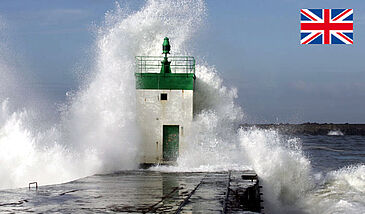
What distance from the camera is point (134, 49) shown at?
1984cm

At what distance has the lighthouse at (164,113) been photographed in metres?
17.8

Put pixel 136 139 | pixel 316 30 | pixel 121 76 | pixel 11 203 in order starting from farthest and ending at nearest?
pixel 121 76 < pixel 136 139 < pixel 316 30 < pixel 11 203

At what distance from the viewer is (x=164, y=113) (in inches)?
702

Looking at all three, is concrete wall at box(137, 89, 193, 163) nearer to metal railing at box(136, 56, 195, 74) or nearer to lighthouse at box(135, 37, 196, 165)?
lighthouse at box(135, 37, 196, 165)

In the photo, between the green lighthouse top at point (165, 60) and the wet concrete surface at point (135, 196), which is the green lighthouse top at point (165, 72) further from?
the wet concrete surface at point (135, 196)

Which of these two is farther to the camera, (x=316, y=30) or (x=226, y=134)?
(x=226, y=134)

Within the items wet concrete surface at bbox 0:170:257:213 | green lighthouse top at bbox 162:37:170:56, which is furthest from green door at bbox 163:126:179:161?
wet concrete surface at bbox 0:170:257:213

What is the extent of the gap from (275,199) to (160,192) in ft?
15.6

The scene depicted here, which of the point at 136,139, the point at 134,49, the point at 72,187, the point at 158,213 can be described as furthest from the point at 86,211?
the point at 134,49

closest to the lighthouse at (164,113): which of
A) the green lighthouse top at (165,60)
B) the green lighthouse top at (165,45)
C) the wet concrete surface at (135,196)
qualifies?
the green lighthouse top at (165,60)

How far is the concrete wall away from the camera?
701 inches

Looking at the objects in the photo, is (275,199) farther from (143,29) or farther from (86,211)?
(143,29)

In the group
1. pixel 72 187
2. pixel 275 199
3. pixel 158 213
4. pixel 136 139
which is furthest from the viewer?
pixel 136 139

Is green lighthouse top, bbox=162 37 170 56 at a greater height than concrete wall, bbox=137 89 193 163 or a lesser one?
greater
